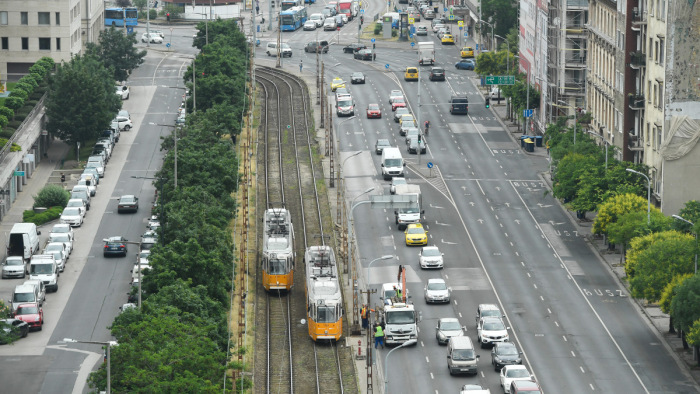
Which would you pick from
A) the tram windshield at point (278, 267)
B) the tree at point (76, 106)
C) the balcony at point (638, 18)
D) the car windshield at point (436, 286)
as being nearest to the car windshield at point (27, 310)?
the tram windshield at point (278, 267)

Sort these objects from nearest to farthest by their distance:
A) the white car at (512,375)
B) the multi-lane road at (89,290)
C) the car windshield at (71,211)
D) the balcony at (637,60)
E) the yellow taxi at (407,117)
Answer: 1. the white car at (512,375)
2. the multi-lane road at (89,290)
3. the balcony at (637,60)
4. the car windshield at (71,211)
5. the yellow taxi at (407,117)

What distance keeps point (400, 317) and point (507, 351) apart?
28.3 feet

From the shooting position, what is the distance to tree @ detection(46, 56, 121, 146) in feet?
508

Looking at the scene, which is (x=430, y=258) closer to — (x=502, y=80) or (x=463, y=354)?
(x=463, y=354)

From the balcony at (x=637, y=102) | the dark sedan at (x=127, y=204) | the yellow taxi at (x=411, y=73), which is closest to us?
the balcony at (x=637, y=102)

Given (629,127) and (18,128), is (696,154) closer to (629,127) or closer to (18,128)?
(629,127)

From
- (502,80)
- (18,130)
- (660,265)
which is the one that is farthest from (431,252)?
(502,80)

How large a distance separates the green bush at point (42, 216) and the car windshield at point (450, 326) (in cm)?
4390

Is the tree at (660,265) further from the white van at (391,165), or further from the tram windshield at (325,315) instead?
the white van at (391,165)

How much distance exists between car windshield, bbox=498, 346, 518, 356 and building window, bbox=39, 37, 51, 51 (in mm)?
92213

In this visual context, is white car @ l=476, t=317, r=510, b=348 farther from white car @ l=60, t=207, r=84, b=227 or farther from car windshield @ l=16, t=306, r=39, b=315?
white car @ l=60, t=207, r=84, b=227

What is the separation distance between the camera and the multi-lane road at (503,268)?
98.6 metres

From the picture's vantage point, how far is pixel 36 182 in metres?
147

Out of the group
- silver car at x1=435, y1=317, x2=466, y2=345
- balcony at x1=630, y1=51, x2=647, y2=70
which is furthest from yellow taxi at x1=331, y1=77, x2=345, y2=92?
silver car at x1=435, y1=317, x2=466, y2=345
